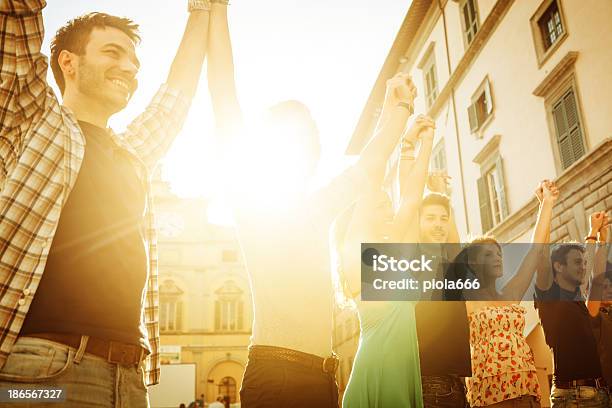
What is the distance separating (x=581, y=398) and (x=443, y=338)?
1.42m

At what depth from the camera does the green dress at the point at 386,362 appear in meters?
2.18

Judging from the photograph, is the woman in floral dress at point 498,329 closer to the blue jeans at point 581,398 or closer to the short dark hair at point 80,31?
the blue jeans at point 581,398

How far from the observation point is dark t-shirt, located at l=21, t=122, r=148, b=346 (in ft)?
4.54

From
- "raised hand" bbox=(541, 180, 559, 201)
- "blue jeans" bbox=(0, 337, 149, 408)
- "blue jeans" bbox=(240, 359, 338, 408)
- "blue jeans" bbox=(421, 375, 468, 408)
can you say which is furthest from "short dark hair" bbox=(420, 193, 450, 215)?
"blue jeans" bbox=(0, 337, 149, 408)

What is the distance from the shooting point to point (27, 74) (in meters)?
1.39

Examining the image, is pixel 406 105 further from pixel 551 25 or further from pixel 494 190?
pixel 494 190

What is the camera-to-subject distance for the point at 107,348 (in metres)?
1.43

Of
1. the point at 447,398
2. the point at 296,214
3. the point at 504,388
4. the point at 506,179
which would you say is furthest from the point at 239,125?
the point at 506,179

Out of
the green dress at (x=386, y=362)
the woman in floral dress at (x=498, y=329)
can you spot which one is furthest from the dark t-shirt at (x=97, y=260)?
the woman in floral dress at (x=498, y=329)

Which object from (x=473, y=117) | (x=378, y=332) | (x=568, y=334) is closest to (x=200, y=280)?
(x=473, y=117)

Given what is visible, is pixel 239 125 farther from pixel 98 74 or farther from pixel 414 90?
pixel 414 90

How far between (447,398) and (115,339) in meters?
2.38

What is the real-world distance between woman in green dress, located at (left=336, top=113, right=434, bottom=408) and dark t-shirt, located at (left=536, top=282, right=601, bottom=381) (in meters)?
2.40

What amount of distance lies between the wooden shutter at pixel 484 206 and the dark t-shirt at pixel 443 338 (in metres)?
11.4
